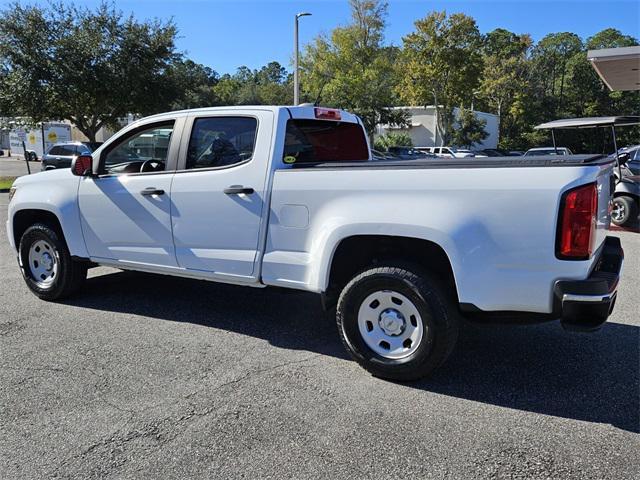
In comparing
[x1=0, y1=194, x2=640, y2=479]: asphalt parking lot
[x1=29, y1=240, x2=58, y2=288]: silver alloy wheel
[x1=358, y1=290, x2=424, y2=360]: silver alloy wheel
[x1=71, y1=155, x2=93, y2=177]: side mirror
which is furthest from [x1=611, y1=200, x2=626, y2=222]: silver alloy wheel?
[x1=29, y1=240, x2=58, y2=288]: silver alloy wheel

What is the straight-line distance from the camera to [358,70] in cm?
3903

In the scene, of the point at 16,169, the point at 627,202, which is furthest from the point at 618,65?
the point at 16,169

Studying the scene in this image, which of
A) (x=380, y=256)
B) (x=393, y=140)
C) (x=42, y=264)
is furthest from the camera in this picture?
(x=393, y=140)

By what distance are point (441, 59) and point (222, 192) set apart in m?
38.8

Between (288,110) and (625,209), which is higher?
(288,110)

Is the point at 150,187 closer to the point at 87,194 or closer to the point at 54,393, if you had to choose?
the point at 87,194

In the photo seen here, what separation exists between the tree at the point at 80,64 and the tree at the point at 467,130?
2825 centimetres

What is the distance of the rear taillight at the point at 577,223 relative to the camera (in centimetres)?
304

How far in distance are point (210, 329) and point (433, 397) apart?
213cm

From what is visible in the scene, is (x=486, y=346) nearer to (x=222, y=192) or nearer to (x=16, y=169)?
(x=222, y=192)

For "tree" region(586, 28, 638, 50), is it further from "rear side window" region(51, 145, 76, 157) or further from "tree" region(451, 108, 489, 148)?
"rear side window" region(51, 145, 76, 157)

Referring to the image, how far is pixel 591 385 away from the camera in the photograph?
3.67m

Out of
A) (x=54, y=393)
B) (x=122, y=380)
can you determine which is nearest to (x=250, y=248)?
(x=122, y=380)

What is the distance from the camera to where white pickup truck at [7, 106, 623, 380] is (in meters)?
3.15
